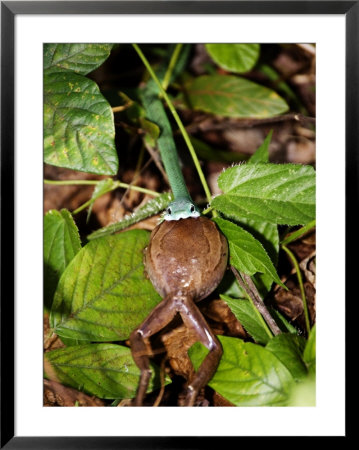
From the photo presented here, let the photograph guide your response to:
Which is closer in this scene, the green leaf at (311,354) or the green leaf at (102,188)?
the green leaf at (311,354)

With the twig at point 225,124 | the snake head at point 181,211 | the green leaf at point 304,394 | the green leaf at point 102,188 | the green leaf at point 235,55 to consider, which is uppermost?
the green leaf at point 235,55

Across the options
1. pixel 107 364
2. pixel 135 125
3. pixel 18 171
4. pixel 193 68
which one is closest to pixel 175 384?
pixel 107 364

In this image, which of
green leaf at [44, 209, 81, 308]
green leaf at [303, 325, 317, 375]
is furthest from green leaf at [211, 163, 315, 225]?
green leaf at [44, 209, 81, 308]

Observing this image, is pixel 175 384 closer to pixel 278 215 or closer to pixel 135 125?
pixel 278 215

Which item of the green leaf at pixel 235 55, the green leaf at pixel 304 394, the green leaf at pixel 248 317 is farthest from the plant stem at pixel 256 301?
the green leaf at pixel 235 55

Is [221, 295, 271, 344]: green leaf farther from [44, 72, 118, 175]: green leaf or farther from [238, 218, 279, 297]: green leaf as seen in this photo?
[44, 72, 118, 175]: green leaf

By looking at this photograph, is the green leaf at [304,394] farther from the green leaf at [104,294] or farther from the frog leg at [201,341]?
the green leaf at [104,294]
